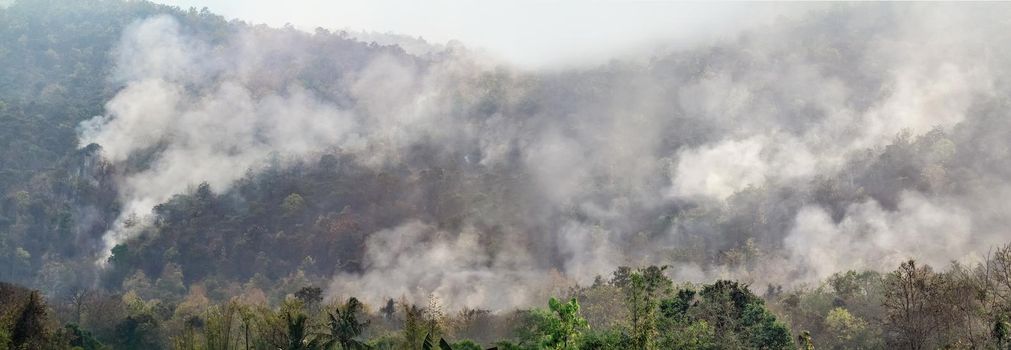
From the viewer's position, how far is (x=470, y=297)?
170m

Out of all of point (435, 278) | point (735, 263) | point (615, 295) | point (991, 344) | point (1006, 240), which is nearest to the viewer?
point (991, 344)

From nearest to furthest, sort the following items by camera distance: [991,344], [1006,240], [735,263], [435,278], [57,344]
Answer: [991,344]
[57,344]
[1006,240]
[735,263]
[435,278]

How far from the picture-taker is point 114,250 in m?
198

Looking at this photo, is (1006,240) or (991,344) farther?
(1006,240)

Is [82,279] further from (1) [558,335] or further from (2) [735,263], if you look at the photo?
(1) [558,335]

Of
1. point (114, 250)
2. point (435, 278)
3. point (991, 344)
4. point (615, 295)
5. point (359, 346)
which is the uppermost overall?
point (114, 250)

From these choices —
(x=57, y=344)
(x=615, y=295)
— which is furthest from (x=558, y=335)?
(x=615, y=295)

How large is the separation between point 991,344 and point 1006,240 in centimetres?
13266

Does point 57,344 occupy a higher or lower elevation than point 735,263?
lower

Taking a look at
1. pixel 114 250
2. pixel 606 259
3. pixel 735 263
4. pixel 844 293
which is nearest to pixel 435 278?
pixel 606 259

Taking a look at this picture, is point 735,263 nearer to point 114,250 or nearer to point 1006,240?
point 1006,240

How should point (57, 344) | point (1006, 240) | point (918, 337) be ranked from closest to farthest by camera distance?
point (918, 337) < point (57, 344) < point (1006, 240)

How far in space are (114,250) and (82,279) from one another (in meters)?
10.5

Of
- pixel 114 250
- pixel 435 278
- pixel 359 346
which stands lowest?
pixel 359 346
